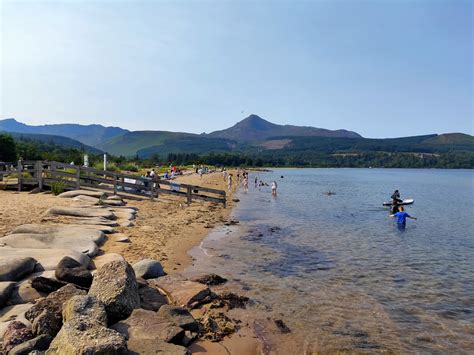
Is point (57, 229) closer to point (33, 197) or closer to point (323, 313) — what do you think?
point (323, 313)

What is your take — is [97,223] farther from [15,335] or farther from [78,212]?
[15,335]

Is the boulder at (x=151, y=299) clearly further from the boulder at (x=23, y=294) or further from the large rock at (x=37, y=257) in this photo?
the large rock at (x=37, y=257)

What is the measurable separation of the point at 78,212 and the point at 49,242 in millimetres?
4981

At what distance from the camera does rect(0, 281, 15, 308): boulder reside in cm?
575

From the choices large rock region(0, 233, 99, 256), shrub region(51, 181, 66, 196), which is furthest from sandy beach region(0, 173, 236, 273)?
large rock region(0, 233, 99, 256)

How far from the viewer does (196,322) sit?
6.12 m

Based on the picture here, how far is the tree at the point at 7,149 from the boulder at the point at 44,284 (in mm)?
57501

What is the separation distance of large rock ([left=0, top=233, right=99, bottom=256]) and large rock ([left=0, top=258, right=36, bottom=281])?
5.09 ft

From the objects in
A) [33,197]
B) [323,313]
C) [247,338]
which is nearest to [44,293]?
[247,338]

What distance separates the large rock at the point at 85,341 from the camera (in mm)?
4062

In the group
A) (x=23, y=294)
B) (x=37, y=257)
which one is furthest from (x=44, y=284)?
(x=37, y=257)

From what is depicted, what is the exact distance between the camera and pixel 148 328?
17.7 feet

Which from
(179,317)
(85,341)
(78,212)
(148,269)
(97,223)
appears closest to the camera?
(85,341)

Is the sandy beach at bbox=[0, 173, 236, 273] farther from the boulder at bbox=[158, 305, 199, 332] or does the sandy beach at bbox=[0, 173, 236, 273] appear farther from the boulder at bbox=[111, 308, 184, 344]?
the boulder at bbox=[111, 308, 184, 344]
